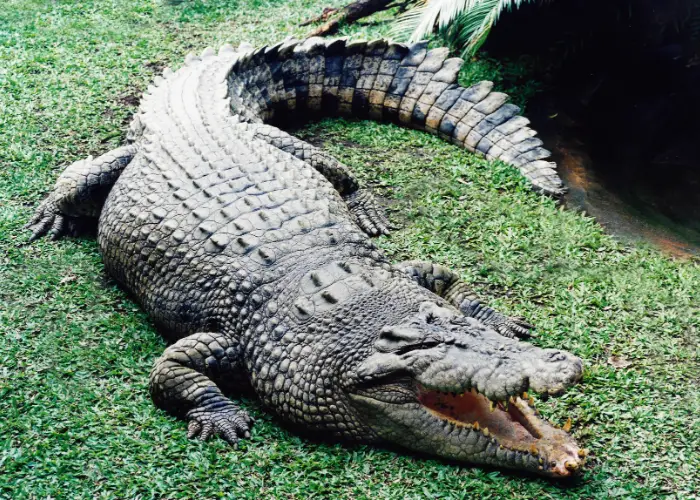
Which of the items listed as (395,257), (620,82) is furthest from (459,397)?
(620,82)

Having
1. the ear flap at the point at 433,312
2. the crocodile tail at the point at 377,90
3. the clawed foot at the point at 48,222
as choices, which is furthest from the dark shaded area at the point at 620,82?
the clawed foot at the point at 48,222

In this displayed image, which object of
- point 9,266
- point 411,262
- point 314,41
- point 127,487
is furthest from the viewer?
point 314,41

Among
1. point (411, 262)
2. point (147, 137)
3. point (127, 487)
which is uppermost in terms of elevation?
point (147, 137)

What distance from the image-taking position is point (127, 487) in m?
3.29

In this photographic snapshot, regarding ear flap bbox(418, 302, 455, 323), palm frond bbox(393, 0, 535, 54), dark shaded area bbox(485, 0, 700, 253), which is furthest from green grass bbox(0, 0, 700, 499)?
dark shaded area bbox(485, 0, 700, 253)

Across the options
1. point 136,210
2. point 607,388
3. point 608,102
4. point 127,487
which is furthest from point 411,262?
point 608,102

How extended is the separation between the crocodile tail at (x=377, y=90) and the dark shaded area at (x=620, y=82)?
722mm

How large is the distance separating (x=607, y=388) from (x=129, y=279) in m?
2.81

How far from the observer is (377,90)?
20.5ft

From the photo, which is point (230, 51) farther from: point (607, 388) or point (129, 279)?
point (607, 388)

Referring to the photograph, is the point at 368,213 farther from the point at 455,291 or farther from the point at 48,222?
the point at 48,222

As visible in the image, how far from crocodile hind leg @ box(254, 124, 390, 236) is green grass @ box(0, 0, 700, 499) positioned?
15 cm

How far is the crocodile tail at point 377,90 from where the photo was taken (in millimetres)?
5926

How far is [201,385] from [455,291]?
161 cm
